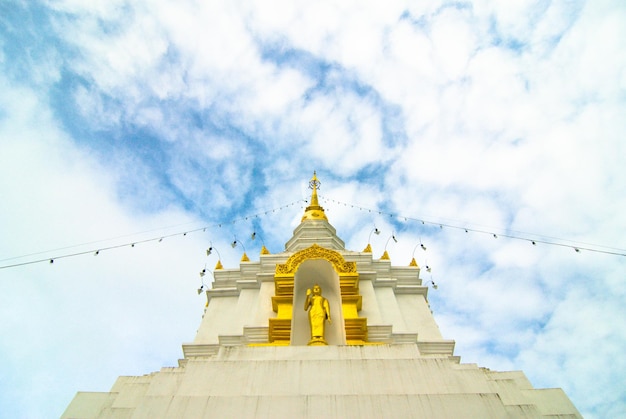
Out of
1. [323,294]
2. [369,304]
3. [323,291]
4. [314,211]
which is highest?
[314,211]

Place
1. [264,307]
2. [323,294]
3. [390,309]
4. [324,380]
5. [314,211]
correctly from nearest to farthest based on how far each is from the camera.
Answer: [324,380]
[264,307]
[390,309]
[323,294]
[314,211]

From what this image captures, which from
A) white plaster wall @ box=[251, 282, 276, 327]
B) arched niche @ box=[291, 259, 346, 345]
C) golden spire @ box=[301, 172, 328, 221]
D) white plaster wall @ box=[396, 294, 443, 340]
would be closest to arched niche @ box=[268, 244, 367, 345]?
arched niche @ box=[291, 259, 346, 345]

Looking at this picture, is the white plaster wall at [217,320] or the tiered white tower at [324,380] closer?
the tiered white tower at [324,380]

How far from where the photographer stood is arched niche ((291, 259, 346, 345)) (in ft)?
38.9

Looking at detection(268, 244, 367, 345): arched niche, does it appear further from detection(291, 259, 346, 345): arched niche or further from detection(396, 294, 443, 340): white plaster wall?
detection(396, 294, 443, 340): white plaster wall

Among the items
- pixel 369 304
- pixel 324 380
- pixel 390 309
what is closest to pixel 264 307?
pixel 369 304

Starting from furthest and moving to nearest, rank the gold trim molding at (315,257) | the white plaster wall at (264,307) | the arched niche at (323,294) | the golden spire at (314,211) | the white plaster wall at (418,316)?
the golden spire at (314,211)
the gold trim molding at (315,257)
the white plaster wall at (418,316)
the white plaster wall at (264,307)
the arched niche at (323,294)

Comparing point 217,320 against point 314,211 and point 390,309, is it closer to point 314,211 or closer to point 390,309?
point 390,309

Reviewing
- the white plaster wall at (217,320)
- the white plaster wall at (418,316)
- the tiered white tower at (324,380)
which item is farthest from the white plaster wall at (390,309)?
the white plaster wall at (217,320)

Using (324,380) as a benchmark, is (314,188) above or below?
above

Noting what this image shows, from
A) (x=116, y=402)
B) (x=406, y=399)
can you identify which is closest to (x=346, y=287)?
(x=406, y=399)

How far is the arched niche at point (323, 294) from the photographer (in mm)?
11852

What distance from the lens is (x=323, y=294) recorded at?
44.6ft

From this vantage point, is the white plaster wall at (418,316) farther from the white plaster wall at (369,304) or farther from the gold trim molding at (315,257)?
the gold trim molding at (315,257)
